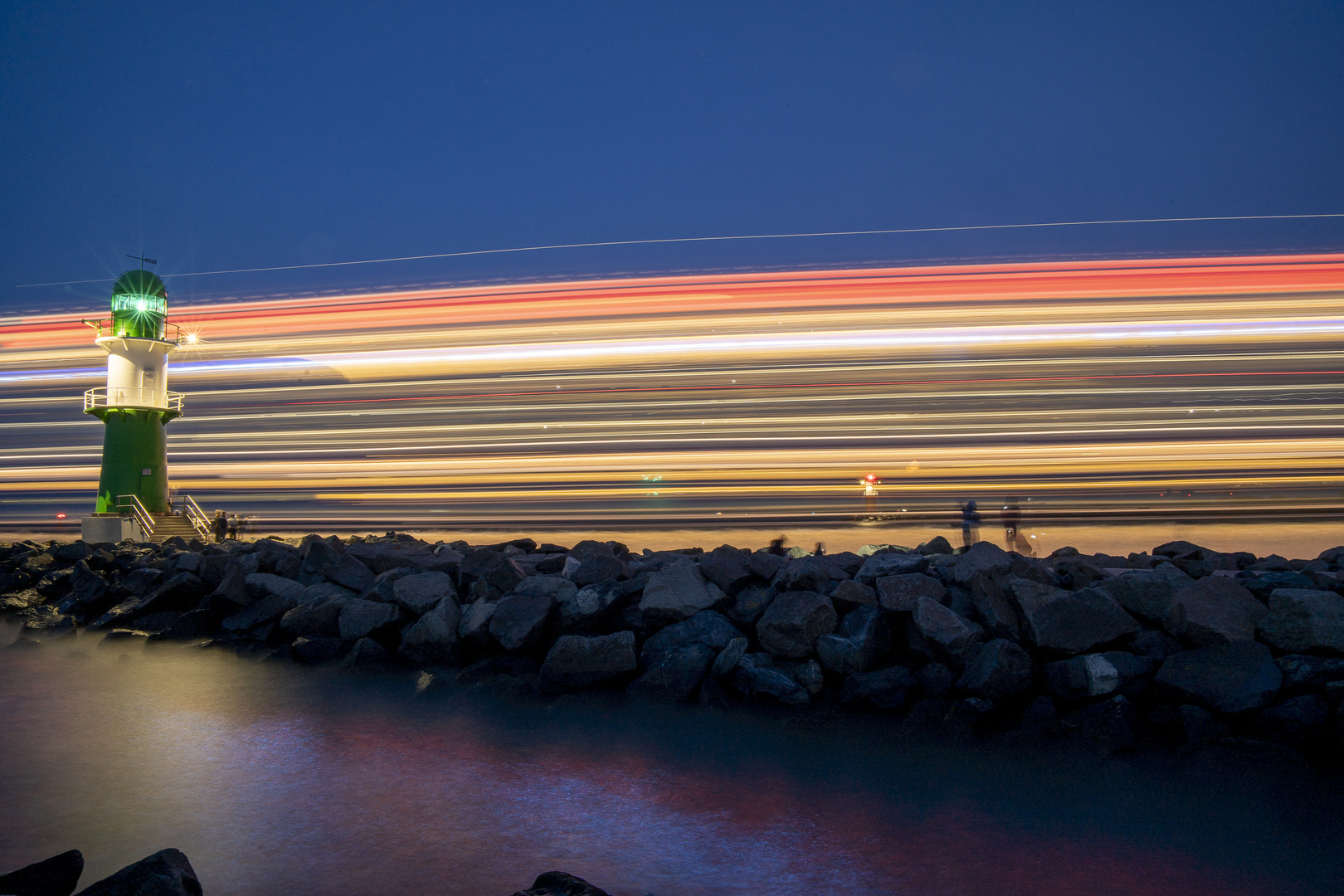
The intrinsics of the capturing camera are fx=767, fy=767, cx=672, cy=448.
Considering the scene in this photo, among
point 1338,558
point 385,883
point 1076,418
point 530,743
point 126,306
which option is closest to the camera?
point 385,883

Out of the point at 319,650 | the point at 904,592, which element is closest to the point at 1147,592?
the point at 904,592

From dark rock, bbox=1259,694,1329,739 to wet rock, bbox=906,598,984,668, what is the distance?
1202mm

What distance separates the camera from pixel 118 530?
14.6m

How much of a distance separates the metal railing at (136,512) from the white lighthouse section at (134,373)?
6.12ft

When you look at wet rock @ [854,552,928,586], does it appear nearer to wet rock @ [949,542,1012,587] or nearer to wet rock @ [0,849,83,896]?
wet rock @ [949,542,1012,587]

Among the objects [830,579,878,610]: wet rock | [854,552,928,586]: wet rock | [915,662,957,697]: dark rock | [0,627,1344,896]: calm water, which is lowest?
[0,627,1344,896]: calm water

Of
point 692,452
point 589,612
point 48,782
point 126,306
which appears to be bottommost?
point 48,782

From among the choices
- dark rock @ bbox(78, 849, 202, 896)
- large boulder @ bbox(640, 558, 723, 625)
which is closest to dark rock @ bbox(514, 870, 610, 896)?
dark rock @ bbox(78, 849, 202, 896)

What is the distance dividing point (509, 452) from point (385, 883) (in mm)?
11797

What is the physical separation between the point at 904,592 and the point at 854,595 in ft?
0.87

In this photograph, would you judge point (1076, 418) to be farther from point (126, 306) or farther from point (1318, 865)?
point (126, 306)

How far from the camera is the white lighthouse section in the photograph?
15.4m

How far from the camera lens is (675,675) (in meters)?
4.18

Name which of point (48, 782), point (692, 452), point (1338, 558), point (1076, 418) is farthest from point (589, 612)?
point (1076, 418)
